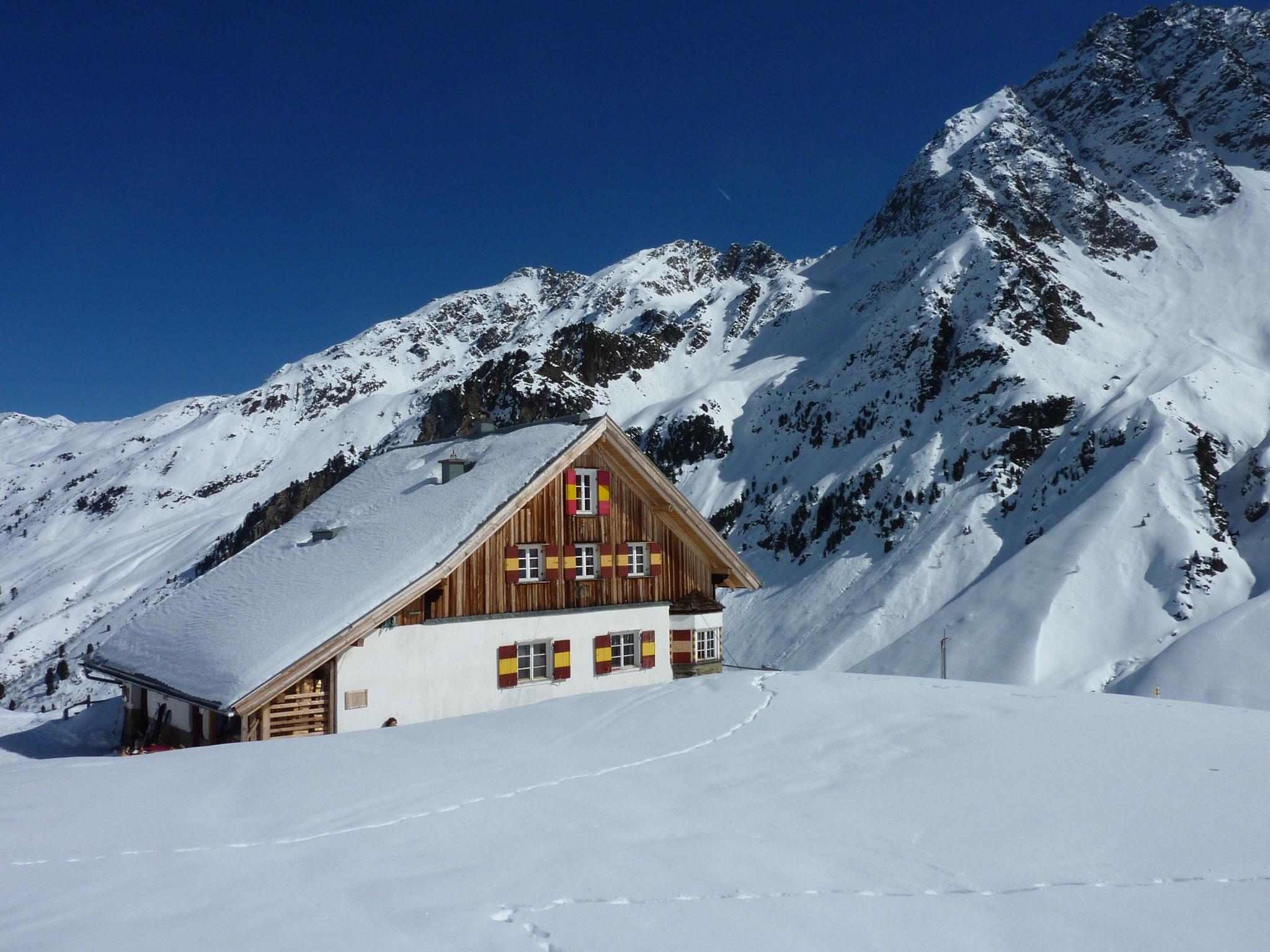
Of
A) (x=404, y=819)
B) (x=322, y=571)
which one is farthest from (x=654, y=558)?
(x=404, y=819)

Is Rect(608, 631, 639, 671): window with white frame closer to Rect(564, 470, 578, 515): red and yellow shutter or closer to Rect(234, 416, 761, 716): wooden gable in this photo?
Rect(234, 416, 761, 716): wooden gable

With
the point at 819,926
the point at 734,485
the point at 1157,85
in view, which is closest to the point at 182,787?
the point at 819,926

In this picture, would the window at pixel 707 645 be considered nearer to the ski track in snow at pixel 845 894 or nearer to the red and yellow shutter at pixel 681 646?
the red and yellow shutter at pixel 681 646

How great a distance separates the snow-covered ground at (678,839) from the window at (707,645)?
355 inches

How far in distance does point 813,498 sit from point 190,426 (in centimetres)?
16548

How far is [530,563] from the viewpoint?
18.4 metres

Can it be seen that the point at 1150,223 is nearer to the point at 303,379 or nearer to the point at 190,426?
the point at 303,379

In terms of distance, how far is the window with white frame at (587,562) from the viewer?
19125 mm

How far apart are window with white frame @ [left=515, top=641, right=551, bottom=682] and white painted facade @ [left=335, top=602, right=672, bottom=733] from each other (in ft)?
0.51

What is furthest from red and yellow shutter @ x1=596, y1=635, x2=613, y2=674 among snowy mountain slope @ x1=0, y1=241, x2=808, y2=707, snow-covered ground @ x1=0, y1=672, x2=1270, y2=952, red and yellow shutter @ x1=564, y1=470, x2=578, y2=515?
snowy mountain slope @ x1=0, y1=241, x2=808, y2=707

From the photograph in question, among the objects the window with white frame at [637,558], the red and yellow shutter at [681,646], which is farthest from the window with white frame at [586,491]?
the red and yellow shutter at [681,646]

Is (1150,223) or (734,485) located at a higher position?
(1150,223)

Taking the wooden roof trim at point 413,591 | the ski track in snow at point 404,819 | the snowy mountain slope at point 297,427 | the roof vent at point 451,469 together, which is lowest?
the ski track in snow at point 404,819

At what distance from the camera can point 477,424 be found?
2367 centimetres
